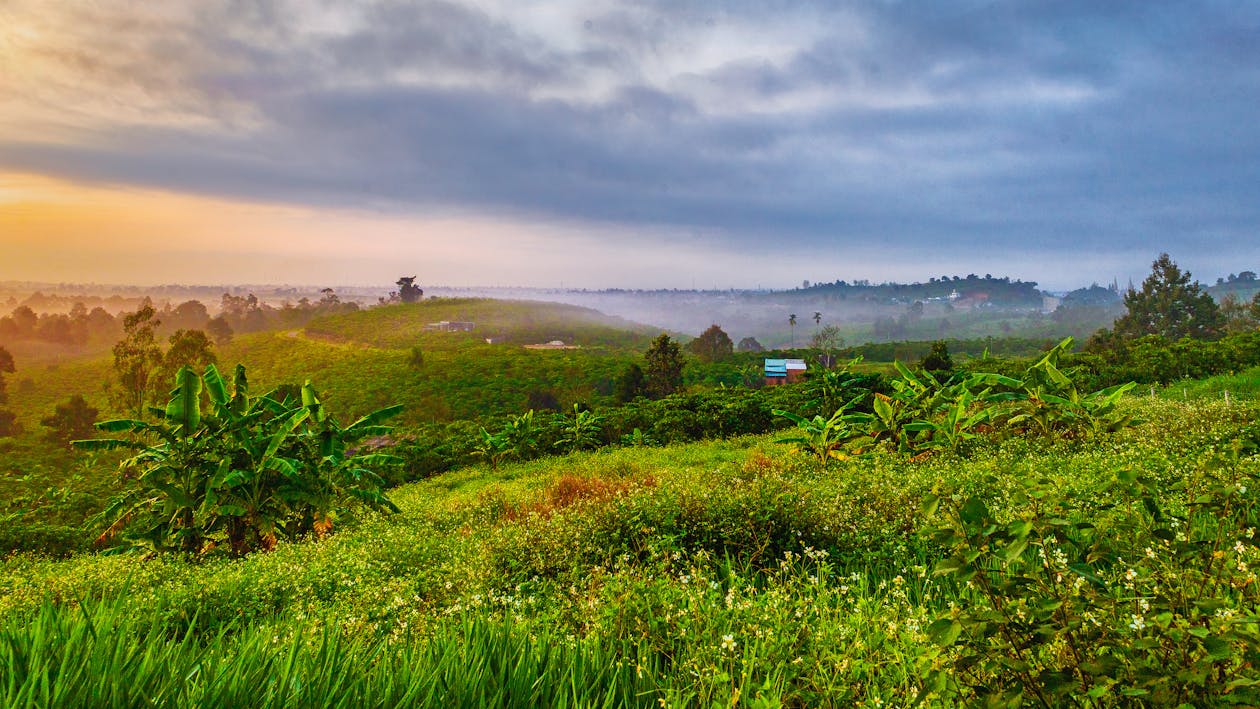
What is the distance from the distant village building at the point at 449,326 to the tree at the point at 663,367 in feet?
288

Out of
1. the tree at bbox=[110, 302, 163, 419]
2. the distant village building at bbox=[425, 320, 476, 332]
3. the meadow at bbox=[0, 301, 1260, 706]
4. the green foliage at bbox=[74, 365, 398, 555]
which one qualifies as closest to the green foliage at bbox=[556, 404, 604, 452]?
the meadow at bbox=[0, 301, 1260, 706]

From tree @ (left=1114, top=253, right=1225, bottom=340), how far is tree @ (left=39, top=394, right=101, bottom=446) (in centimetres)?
10166

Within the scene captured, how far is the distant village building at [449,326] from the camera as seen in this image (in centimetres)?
12268

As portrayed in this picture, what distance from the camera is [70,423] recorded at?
151 feet

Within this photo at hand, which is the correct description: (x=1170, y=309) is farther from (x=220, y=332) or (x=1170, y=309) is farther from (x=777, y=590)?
(x=220, y=332)

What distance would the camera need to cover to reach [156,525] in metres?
7.94

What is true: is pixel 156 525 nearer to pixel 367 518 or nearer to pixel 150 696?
pixel 367 518

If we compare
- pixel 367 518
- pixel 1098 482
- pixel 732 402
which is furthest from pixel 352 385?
pixel 1098 482

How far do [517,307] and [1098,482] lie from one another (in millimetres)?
166461

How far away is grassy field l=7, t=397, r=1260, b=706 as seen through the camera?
2.25m

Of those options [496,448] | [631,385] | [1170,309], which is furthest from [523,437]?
[1170,309]

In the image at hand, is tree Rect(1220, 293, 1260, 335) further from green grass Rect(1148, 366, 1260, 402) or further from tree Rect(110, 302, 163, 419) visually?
tree Rect(110, 302, 163, 419)

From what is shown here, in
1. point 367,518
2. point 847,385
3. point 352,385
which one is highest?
point 847,385

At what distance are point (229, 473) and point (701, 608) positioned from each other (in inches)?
263
